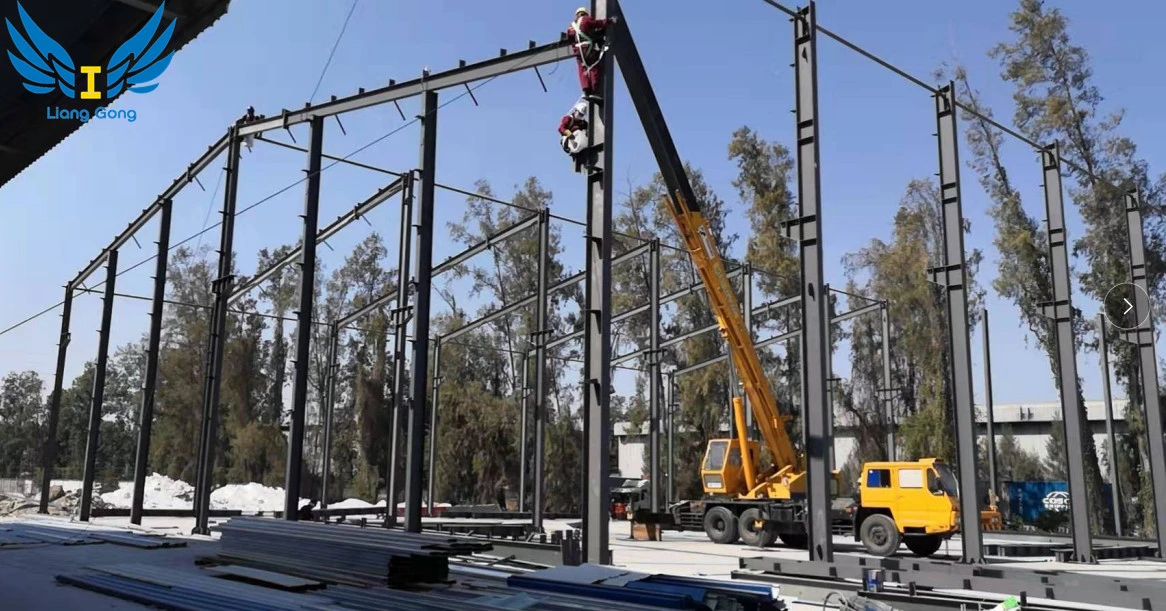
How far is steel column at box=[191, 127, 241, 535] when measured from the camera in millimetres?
20281

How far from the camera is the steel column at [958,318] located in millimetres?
14625

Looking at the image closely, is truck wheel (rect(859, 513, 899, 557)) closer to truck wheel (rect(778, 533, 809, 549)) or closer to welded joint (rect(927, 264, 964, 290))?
truck wheel (rect(778, 533, 809, 549))

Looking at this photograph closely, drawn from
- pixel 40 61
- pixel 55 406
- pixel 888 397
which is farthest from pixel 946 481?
pixel 55 406

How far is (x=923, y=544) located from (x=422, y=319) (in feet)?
41.8

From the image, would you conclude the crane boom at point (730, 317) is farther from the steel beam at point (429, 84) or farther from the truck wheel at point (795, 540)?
the steel beam at point (429, 84)

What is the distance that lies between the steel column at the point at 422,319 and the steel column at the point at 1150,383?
50.9ft

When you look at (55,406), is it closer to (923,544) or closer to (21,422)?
(923,544)

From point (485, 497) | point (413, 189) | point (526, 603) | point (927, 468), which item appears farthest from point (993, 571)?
point (485, 497)

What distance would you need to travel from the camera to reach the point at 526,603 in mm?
8805

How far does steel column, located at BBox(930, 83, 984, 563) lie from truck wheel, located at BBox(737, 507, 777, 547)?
23.7 ft

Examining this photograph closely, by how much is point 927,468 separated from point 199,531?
17.0 m

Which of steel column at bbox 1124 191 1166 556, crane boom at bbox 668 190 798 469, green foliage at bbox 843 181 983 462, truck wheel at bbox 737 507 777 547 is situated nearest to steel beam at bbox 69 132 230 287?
crane boom at bbox 668 190 798 469

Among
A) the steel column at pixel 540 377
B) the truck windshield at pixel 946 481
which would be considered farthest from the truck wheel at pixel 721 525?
the truck windshield at pixel 946 481

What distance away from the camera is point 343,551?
12.0 m
